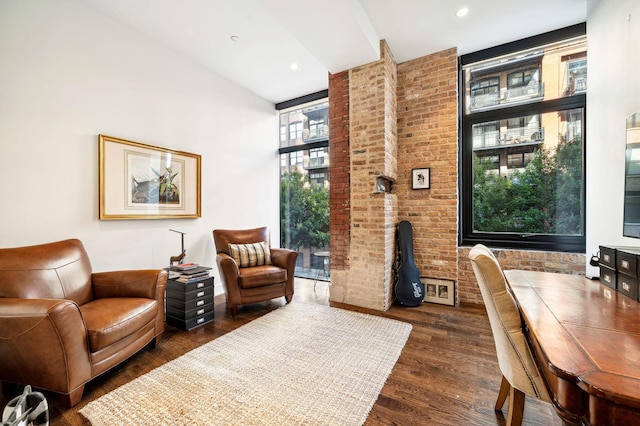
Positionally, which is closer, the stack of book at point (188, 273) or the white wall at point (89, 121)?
the white wall at point (89, 121)

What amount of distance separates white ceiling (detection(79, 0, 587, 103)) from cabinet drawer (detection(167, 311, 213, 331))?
2958 mm

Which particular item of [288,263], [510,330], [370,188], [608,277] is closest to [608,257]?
[608,277]

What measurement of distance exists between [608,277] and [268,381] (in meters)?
→ 2.17

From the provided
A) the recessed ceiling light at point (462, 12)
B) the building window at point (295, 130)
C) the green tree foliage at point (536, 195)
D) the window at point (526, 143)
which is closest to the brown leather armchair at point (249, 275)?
the building window at point (295, 130)

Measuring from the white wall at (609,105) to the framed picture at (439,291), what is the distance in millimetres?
1277

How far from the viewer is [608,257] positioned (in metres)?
1.49

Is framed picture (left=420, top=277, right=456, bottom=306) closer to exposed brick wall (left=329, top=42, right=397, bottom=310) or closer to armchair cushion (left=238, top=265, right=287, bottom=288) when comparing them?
exposed brick wall (left=329, top=42, right=397, bottom=310)

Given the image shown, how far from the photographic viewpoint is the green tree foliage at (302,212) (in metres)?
4.41

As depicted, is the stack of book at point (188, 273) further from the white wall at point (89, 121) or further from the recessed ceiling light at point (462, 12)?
the recessed ceiling light at point (462, 12)

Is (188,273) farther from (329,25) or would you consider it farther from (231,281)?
(329,25)

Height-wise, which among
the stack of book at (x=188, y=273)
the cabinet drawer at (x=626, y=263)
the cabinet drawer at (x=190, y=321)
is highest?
the cabinet drawer at (x=626, y=263)

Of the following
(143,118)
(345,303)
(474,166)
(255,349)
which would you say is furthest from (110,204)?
(474,166)

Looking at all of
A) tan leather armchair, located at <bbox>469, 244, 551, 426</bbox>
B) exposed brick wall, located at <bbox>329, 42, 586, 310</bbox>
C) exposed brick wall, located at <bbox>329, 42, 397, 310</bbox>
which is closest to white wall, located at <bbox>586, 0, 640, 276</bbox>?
exposed brick wall, located at <bbox>329, 42, 586, 310</bbox>

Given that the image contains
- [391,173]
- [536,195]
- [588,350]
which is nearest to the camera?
[588,350]
